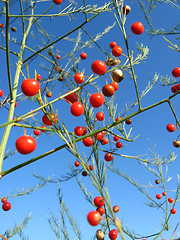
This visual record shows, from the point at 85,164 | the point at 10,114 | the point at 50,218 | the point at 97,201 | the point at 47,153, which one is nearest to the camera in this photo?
the point at 85,164

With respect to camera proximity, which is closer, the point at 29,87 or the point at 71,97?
the point at 29,87

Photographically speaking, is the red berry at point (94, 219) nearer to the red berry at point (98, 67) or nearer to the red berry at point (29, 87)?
the red berry at point (29, 87)

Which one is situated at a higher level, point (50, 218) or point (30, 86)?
point (30, 86)

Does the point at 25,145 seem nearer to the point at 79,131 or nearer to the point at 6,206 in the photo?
Answer: the point at 79,131

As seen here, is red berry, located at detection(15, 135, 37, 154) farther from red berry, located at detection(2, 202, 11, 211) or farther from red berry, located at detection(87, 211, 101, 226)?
red berry, located at detection(2, 202, 11, 211)

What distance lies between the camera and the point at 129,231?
2828 mm

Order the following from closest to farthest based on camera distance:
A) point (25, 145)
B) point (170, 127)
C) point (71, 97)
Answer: point (25, 145)
point (71, 97)
point (170, 127)

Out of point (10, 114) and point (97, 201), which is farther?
point (10, 114)

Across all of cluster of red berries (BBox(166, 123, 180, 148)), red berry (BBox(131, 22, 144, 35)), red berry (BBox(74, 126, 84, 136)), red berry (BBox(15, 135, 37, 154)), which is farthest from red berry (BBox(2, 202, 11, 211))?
red berry (BBox(131, 22, 144, 35))

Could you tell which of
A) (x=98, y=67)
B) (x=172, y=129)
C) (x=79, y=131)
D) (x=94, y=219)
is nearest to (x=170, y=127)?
(x=172, y=129)

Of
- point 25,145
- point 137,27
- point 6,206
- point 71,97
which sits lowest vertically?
point 6,206

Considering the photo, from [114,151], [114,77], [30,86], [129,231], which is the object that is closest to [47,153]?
[30,86]

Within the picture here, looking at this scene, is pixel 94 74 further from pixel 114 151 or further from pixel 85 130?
pixel 114 151

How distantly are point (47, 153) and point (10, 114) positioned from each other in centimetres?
68
